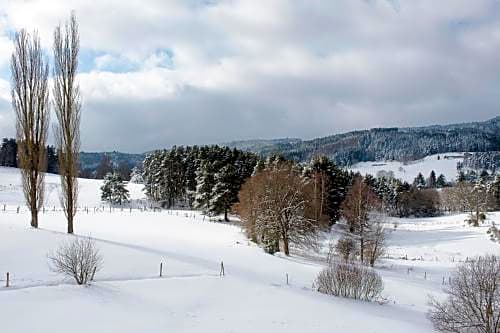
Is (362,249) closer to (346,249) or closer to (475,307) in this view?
(346,249)

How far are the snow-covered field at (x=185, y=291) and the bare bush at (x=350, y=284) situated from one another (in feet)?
3.73

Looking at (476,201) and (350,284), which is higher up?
(476,201)

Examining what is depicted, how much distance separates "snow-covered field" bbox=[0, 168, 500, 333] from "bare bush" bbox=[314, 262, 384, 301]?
1.14 m

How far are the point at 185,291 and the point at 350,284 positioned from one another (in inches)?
361

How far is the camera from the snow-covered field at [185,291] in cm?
1546

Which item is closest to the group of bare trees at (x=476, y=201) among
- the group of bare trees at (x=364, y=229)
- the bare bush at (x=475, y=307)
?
the group of bare trees at (x=364, y=229)

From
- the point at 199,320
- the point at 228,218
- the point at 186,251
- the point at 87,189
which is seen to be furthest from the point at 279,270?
the point at 87,189

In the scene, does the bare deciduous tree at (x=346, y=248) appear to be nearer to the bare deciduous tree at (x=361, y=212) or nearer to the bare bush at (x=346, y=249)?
the bare bush at (x=346, y=249)

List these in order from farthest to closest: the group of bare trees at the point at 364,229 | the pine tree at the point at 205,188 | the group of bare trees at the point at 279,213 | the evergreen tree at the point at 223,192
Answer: the pine tree at the point at 205,188 < the evergreen tree at the point at 223,192 < the group of bare trees at the point at 279,213 < the group of bare trees at the point at 364,229

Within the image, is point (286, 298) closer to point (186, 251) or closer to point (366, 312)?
point (366, 312)

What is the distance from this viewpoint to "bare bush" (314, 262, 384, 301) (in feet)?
75.7

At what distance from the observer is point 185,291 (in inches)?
A: 795

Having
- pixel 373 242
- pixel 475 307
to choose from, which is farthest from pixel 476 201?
pixel 475 307

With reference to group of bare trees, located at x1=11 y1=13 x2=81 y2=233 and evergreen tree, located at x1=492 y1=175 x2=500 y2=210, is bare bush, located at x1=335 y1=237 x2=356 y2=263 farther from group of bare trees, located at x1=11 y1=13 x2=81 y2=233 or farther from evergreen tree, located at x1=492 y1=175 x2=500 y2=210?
evergreen tree, located at x1=492 y1=175 x2=500 y2=210
